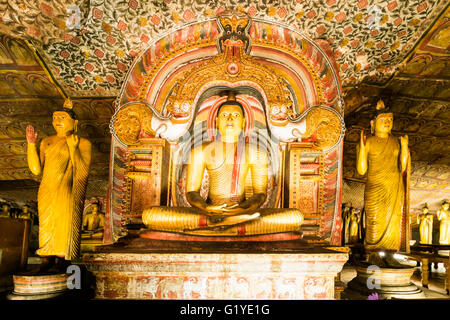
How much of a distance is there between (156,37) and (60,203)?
9.10 ft

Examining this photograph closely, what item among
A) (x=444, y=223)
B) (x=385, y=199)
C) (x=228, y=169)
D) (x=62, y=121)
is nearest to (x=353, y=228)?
(x=444, y=223)

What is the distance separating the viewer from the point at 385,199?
4.86m

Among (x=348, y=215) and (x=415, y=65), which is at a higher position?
(x=415, y=65)

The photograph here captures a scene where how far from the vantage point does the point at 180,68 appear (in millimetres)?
5207

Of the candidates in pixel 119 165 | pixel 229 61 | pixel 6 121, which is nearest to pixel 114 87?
pixel 119 165

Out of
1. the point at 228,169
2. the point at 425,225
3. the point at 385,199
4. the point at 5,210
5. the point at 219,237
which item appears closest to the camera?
the point at 219,237

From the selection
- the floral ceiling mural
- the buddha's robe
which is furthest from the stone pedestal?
the floral ceiling mural

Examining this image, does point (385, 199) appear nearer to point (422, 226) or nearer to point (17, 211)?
point (422, 226)

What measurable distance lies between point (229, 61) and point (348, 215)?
7.70 metres

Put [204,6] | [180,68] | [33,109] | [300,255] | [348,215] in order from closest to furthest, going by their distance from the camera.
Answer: [300,255] → [204,6] → [180,68] → [33,109] → [348,215]

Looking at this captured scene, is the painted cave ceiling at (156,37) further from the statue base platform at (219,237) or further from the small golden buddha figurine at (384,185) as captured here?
the statue base platform at (219,237)

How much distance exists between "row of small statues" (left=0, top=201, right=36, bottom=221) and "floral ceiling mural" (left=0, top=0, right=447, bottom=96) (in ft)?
23.4
